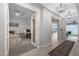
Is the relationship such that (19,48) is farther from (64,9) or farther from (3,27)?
(64,9)

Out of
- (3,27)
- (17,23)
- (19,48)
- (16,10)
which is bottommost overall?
(19,48)

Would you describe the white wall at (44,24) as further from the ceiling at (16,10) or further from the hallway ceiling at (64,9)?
the ceiling at (16,10)

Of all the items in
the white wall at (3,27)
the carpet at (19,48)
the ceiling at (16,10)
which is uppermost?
the ceiling at (16,10)

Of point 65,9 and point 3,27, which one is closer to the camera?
point 3,27

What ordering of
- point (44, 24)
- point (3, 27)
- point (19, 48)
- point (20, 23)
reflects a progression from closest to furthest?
point (3, 27) < point (20, 23) < point (19, 48) < point (44, 24)

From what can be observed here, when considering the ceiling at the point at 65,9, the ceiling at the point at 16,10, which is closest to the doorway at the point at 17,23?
the ceiling at the point at 16,10

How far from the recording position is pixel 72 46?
2.84m

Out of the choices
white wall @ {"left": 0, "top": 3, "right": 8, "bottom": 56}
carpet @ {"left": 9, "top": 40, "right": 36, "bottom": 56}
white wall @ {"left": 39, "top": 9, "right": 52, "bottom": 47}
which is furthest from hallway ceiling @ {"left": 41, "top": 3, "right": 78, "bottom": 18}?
carpet @ {"left": 9, "top": 40, "right": 36, "bottom": 56}

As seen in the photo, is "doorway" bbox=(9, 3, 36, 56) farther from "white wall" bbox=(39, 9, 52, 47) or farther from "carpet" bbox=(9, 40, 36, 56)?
"white wall" bbox=(39, 9, 52, 47)

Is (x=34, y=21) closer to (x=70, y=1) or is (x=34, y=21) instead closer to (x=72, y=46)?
(x=70, y=1)

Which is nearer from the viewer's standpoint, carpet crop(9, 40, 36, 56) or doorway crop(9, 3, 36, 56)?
doorway crop(9, 3, 36, 56)

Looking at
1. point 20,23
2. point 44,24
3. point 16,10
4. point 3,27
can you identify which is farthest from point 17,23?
point 44,24

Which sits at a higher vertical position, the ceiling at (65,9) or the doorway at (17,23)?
the ceiling at (65,9)

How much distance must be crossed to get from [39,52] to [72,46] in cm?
128
